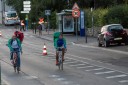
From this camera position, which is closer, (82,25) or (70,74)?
(70,74)

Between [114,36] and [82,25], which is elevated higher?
[82,25]

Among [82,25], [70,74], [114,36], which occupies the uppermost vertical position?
[82,25]

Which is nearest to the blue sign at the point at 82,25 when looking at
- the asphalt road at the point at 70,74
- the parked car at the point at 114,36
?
the parked car at the point at 114,36

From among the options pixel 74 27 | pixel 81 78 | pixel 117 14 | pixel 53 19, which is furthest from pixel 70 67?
Result: pixel 53 19

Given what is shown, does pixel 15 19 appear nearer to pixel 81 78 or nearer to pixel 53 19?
pixel 53 19

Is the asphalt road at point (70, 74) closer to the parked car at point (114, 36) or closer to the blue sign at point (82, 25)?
the parked car at point (114, 36)

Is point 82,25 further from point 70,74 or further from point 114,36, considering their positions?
point 70,74

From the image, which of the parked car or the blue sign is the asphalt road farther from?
the blue sign

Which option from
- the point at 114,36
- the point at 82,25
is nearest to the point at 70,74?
the point at 114,36

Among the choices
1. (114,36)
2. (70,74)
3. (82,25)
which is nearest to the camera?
(70,74)

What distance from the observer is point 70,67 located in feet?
62.6

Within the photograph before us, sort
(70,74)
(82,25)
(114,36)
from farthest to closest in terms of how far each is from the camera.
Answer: (82,25) < (114,36) < (70,74)

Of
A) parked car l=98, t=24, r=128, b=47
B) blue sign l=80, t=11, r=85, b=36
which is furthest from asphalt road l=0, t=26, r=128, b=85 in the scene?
blue sign l=80, t=11, r=85, b=36

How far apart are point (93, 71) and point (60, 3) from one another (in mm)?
46681
